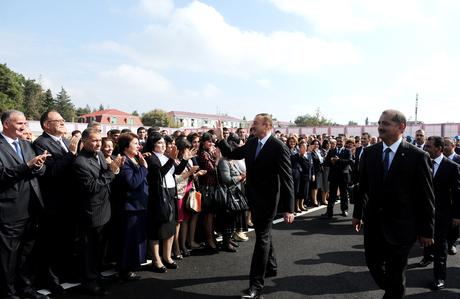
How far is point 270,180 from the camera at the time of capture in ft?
11.7

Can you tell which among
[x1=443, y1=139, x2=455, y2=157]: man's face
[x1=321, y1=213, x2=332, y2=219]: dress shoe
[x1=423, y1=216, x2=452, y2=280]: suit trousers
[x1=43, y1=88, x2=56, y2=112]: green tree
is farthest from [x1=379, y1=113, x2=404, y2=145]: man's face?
[x1=43, y1=88, x2=56, y2=112]: green tree

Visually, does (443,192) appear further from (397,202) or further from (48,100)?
(48,100)

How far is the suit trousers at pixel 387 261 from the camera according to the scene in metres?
2.69

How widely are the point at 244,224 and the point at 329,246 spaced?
1.73m

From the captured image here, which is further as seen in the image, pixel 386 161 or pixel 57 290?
pixel 57 290

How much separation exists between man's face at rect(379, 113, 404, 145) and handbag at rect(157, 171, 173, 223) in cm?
292

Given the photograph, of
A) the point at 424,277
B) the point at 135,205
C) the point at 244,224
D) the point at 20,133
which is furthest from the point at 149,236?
the point at 424,277

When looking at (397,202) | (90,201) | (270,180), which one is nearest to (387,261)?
(397,202)

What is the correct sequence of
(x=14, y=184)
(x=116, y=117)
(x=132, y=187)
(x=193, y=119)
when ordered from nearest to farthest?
(x=14, y=184)
(x=132, y=187)
(x=116, y=117)
(x=193, y=119)

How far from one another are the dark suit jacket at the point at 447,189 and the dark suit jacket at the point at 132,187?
423 cm

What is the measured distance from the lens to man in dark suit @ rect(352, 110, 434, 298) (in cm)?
269

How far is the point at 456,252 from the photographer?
4.97 meters

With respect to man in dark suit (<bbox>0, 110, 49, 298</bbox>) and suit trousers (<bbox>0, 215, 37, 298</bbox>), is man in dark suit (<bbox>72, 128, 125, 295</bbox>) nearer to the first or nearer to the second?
man in dark suit (<bbox>0, 110, 49, 298</bbox>)

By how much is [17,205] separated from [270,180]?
3020mm
